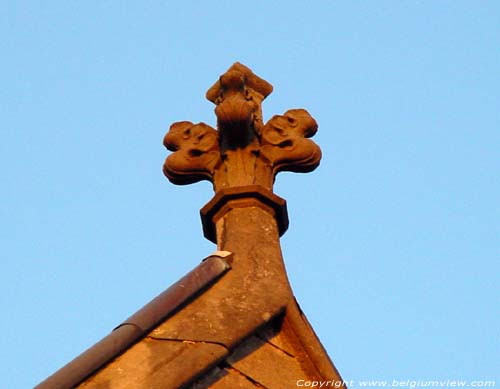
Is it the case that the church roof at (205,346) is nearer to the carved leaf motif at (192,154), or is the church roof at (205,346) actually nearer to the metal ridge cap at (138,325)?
the metal ridge cap at (138,325)

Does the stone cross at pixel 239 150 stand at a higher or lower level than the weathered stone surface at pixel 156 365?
higher

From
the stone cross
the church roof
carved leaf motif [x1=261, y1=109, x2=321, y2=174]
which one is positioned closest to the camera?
the church roof

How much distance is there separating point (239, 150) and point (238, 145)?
A: 2 centimetres

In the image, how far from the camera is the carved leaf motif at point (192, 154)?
841cm

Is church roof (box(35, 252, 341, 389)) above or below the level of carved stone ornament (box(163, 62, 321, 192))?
below

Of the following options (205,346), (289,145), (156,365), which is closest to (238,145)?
(289,145)

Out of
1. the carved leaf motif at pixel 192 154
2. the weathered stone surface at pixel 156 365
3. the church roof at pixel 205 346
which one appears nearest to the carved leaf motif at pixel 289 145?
the carved leaf motif at pixel 192 154

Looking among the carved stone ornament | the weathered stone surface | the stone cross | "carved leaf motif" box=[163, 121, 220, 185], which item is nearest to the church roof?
the weathered stone surface

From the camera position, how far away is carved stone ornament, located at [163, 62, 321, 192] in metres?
8.23

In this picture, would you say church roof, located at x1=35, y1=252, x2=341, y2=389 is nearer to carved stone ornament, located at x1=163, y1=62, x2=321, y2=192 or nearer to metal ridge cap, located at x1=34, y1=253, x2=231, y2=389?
metal ridge cap, located at x1=34, y1=253, x2=231, y2=389

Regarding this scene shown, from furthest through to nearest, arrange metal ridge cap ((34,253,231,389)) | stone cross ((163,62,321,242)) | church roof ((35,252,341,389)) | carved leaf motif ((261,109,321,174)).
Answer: carved leaf motif ((261,109,321,174))
stone cross ((163,62,321,242))
church roof ((35,252,341,389))
metal ridge cap ((34,253,231,389))

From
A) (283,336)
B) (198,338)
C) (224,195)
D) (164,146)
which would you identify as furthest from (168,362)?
(164,146)

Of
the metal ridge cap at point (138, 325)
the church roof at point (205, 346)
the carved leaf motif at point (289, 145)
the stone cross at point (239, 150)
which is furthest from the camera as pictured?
Answer: the carved leaf motif at point (289, 145)

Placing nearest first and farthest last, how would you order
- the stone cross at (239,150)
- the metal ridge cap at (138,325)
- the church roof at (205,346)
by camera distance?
the metal ridge cap at (138,325) → the church roof at (205,346) → the stone cross at (239,150)
